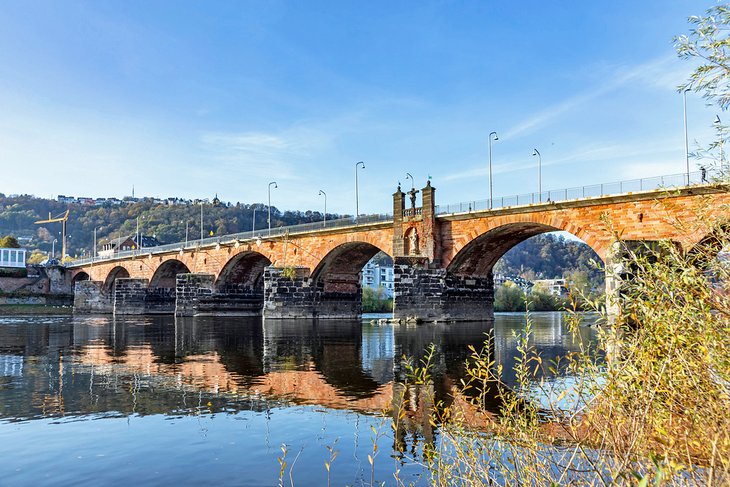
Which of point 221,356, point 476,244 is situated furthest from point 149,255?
point 221,356

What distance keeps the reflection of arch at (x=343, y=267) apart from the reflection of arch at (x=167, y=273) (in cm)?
2472

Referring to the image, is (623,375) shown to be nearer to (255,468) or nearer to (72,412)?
(255,468)

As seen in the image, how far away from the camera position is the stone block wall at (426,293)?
1476 inches

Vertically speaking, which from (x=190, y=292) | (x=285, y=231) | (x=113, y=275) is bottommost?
(x=190, y=292)

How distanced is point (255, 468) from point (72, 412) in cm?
486

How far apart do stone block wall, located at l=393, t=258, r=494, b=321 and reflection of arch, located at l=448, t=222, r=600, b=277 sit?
2.93ft

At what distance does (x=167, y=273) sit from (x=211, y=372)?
59.4 meters

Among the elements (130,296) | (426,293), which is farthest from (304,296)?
(130,296)

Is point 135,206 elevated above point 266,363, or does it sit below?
above

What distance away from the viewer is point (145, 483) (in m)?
6.56

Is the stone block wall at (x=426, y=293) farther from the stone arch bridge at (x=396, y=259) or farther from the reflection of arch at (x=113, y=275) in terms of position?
the reflection of arch at (x=113, y=275)

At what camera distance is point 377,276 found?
474 ft

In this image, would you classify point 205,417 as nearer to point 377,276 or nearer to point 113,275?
point 113,275


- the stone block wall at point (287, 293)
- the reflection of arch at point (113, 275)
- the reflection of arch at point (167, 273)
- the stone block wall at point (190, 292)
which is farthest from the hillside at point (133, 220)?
the stone block wall at point (287, 293)
